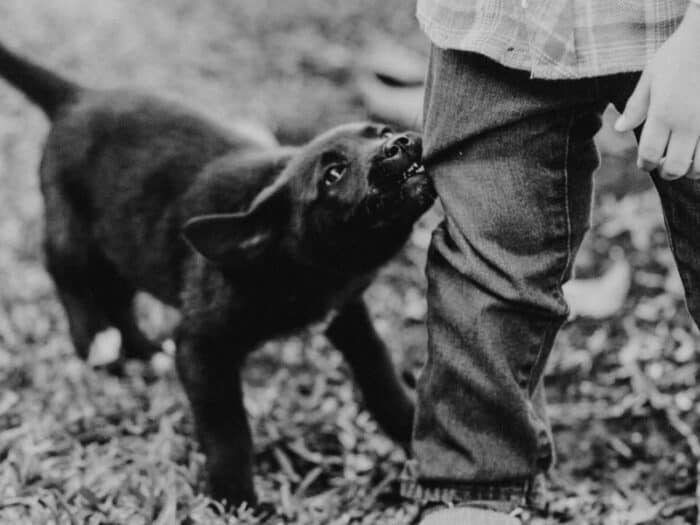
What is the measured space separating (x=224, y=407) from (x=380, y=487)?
62 centimetres

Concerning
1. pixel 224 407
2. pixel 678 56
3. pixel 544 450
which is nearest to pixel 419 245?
pixel 224 407

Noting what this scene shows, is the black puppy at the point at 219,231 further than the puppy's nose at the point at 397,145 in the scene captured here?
Yes

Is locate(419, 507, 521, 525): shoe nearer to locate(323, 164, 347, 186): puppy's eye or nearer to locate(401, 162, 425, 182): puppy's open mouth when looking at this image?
locate(401, 162, 425, 182): puppy's open mouth

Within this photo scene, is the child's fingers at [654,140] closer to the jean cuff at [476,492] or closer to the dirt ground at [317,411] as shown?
the jean cuff at [476,492]

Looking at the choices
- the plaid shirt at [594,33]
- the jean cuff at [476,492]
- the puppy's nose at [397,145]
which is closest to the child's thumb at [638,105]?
the plaid shirt at [594,33]

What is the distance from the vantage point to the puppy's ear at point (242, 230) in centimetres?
313

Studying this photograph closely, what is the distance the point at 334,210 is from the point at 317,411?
47.5 inches

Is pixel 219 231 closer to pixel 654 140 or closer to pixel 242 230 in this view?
pixel 242 230

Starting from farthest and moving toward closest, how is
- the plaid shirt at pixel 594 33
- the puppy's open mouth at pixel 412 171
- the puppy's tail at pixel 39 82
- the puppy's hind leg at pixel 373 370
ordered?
the puppy's tail at pixel 39 82 → the puppy's hind leg at pixel 373 370 → the puppy's open mouth at pixel 412 171 → the plaid shirt at pixel 594 33

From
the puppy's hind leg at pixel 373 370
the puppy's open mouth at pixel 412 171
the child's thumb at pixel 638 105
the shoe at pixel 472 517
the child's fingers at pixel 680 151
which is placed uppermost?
the child's thumb at pixel 638 105

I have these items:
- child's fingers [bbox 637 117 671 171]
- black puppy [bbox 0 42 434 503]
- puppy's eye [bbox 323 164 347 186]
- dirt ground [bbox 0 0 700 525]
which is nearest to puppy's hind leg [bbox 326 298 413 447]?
black puppy [bbox 0 42 434 503]

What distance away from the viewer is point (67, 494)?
3006 millimetres

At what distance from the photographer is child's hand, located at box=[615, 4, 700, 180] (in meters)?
2.00

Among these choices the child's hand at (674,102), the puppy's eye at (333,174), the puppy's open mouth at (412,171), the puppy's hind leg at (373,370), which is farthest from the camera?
the puppy's hind leg at (373,370)
